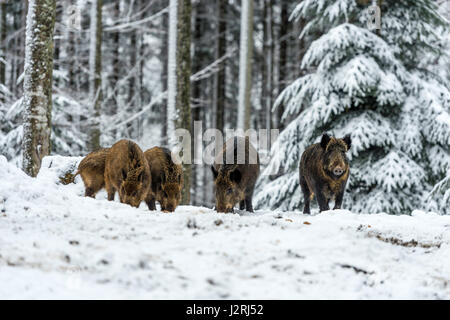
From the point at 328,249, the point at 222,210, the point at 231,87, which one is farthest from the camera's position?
the point at 231,87

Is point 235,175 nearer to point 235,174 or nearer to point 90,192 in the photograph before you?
point 235,174

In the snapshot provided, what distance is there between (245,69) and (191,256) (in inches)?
510

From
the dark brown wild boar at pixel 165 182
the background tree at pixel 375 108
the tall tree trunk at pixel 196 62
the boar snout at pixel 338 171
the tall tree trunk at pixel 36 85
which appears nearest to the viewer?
the dark brown wild boar at pixel 165 182

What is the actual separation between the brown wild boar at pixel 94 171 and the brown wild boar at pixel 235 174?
1.80 meters

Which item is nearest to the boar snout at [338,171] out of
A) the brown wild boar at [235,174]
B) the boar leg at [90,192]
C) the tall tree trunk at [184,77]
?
the brown wild boar at [235,174]

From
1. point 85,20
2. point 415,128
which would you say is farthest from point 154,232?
point 85,20

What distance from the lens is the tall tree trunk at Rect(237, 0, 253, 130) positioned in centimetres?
1611

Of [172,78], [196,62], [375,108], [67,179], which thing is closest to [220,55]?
[196,62]

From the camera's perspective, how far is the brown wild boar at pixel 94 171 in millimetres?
7535

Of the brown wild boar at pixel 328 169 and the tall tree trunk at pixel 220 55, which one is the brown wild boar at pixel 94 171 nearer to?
the brown wild boar at pixel 328 169

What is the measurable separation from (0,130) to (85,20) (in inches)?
549

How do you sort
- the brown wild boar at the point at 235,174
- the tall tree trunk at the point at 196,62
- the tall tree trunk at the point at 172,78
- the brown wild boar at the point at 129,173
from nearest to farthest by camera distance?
the brown wild boar at the point at 129,173
the brown wild boar at the point at 235,174
the tall tree trunk at the point at 172,78
the tall tree trunk at the point at 196,62

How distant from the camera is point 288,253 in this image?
4.30 meters

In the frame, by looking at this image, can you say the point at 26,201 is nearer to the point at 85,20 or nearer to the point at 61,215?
the point at 61,215
